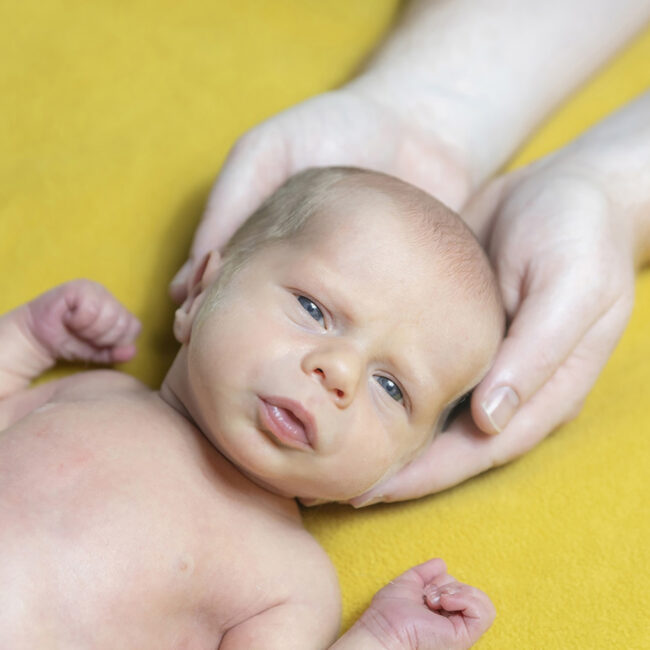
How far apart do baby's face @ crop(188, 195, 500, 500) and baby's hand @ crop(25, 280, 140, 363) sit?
0.94ft

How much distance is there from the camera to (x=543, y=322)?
52.1 inches

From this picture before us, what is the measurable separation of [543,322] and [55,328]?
763 millimetres

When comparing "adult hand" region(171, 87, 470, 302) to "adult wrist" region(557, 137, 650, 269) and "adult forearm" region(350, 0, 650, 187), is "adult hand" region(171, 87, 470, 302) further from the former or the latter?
"adult wrist" region(557, 137, 650, 269)

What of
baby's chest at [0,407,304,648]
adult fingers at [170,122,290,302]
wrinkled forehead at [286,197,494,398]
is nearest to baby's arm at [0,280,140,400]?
adult fingers at [170,122,290,302]

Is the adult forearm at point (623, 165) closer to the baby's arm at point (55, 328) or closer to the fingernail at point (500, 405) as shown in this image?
the fingernail at point (500, 405)

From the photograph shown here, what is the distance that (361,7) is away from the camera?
2.22m

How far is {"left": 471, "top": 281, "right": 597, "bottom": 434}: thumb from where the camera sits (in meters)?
1.28

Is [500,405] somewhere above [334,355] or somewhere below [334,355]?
below

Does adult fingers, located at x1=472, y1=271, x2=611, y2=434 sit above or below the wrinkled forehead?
below

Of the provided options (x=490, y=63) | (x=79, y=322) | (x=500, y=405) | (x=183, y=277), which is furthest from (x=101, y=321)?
(x=490, y=63)

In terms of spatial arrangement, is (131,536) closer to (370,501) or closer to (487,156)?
(370,501)

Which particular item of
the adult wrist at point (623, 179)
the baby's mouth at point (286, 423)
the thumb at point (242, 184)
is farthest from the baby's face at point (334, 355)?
the adult wrist at point (623, 179)

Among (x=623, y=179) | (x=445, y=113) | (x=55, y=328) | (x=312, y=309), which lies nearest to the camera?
(x=312, y=309)

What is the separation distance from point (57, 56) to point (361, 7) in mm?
766
